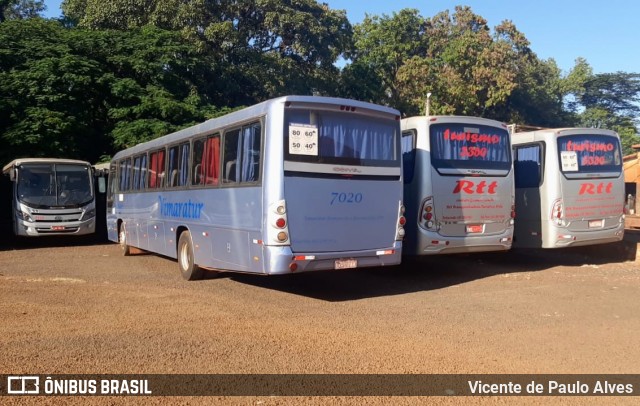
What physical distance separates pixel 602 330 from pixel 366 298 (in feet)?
11.0

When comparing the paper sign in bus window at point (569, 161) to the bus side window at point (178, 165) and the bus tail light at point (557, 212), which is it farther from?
the bus side window at point (178, 165)

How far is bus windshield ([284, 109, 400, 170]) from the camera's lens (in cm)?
814

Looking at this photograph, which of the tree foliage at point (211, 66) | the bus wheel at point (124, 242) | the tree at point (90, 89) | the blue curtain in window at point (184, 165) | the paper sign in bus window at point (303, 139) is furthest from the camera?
the tree foliage at point (211, 66)

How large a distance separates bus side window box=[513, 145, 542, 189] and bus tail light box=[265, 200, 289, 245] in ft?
19.9

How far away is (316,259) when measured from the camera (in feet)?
27.2

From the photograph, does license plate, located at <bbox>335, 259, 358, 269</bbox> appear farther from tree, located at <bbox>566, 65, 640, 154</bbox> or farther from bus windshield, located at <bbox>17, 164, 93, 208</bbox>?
tree, located at <bbox>566, 65, 640, 154</bbox>

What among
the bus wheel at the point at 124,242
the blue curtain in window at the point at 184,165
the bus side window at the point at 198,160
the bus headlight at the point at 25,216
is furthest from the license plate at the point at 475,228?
the bus headlight at the point at 25,216

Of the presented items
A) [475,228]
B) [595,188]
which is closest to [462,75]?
[595,188]

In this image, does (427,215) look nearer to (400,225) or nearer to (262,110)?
(400,225)

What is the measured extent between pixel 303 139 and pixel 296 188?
692 millimetres

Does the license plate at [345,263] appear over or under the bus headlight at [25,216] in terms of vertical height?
under

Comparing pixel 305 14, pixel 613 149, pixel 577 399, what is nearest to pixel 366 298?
pixel 577 399

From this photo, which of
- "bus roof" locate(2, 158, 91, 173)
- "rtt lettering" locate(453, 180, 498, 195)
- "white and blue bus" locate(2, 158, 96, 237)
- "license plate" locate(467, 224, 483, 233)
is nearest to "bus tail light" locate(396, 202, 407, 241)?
"rtt lettering" locate(453, 180, 498, 195)

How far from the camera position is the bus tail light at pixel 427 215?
33.3ft
